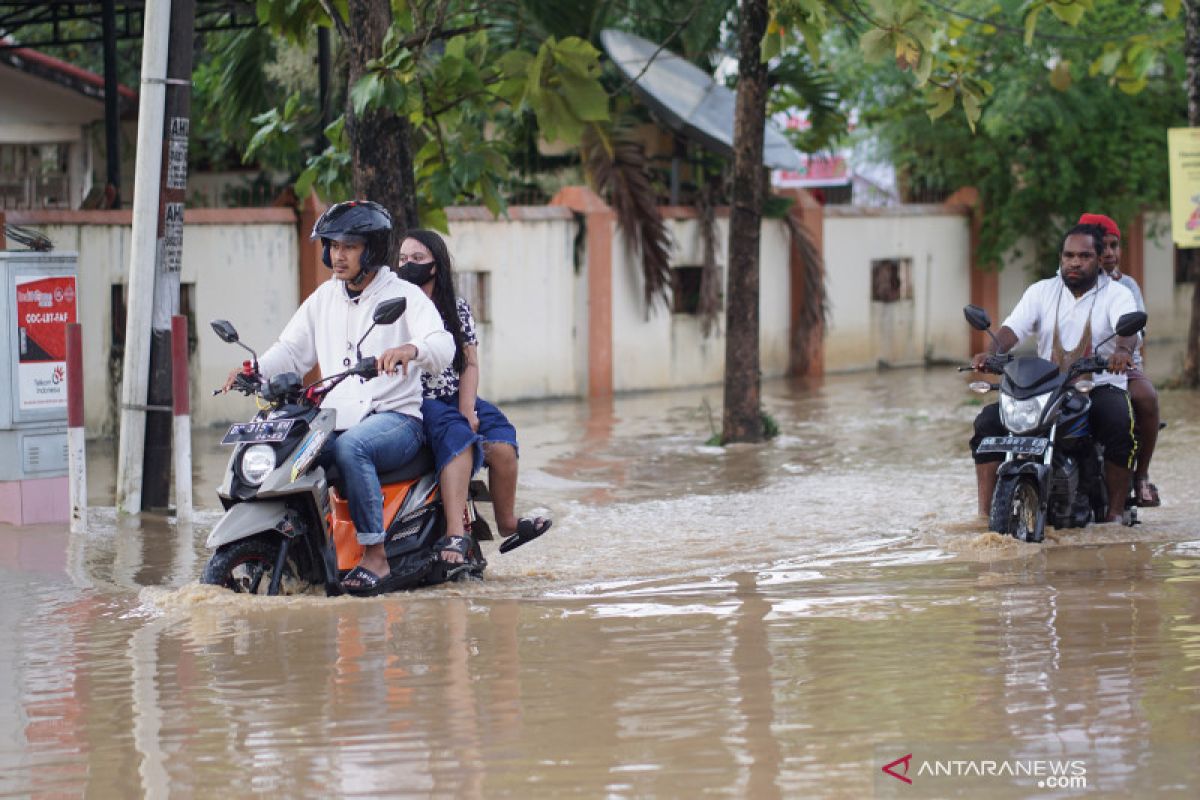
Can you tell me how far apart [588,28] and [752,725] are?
14043mm

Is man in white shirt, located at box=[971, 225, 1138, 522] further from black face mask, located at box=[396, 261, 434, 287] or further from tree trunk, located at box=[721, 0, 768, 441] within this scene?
tree trunk, located at box=[721, 0, 768, 441]

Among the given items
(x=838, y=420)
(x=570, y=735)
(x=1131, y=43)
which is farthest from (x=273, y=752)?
(x=838, y=420)

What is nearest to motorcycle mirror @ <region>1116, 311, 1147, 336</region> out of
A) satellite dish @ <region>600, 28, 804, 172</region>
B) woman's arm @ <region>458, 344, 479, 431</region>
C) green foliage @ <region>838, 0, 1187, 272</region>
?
woman's arm @ <region>458, 344, 479, 431</region>

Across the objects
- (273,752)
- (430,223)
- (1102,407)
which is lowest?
(273,752)

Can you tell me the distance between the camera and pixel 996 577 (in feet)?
25.2

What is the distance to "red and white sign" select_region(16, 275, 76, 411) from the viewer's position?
9.80 metres

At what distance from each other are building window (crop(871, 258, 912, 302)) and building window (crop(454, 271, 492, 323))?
21.8ft

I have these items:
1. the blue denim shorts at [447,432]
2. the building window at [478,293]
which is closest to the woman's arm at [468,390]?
the blue denim shorts at [447,432]

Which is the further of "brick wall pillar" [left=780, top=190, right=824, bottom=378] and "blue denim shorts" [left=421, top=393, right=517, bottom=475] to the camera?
"brick wall pillar" [left=780, top=190, right=824, bottom=378]

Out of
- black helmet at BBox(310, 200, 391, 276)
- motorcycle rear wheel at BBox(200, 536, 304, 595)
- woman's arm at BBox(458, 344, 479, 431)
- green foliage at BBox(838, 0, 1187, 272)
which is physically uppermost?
green foliage at BBox(838, 0, 1187, 272)

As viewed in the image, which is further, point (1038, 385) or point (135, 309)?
point (135, 309)

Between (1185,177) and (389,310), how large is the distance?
11.3 metres

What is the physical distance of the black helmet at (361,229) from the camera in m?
7.03

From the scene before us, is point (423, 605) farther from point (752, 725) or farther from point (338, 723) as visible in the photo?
point (752, 725)
